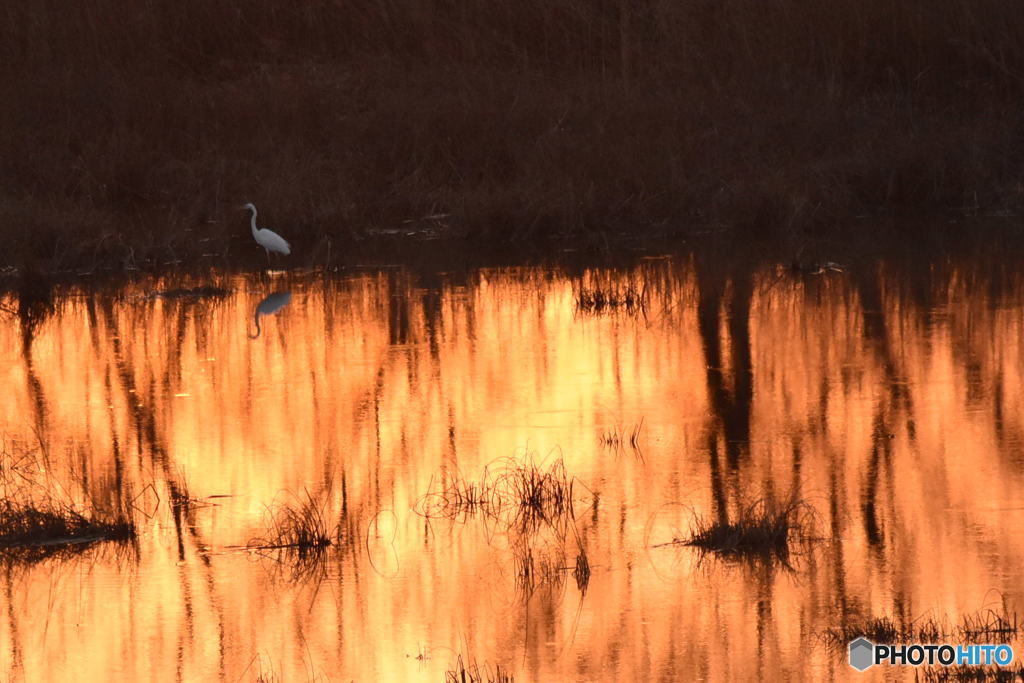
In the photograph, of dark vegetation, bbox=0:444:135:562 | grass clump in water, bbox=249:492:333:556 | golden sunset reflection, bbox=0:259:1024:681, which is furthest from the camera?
dark vegetation, bbox=0:444:135:562

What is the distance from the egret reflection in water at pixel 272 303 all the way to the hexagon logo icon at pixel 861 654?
909 cm

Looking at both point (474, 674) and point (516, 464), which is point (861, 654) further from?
point (516, 464)

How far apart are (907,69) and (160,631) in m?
19.7

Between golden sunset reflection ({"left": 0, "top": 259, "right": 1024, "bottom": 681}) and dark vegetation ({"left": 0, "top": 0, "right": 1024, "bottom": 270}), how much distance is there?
16.2 feet

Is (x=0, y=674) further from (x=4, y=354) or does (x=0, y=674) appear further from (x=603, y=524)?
(x=4, y=354)

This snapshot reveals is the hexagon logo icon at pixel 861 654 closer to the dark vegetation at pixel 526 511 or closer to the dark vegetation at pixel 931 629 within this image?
the dark vegetation at pixel 931 629

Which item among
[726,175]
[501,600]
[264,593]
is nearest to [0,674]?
[264,593]

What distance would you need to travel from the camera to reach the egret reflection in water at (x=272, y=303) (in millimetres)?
15406

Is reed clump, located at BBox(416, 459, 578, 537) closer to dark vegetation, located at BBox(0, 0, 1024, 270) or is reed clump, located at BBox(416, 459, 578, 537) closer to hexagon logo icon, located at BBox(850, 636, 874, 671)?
hexagon logo icon, located at BBox(850, 636, 874, 671)

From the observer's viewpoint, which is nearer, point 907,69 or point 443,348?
point 443,348

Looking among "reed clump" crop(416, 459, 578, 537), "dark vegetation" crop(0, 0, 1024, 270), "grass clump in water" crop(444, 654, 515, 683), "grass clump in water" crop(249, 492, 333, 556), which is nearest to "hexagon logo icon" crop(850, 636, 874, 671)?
"grass clump in water" crop(444, 654, 515, 683)

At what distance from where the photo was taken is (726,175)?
70.6ft

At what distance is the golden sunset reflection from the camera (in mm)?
6754

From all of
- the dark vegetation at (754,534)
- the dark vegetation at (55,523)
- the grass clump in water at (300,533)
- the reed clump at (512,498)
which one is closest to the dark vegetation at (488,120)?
the dark vegetation at (55,523)
